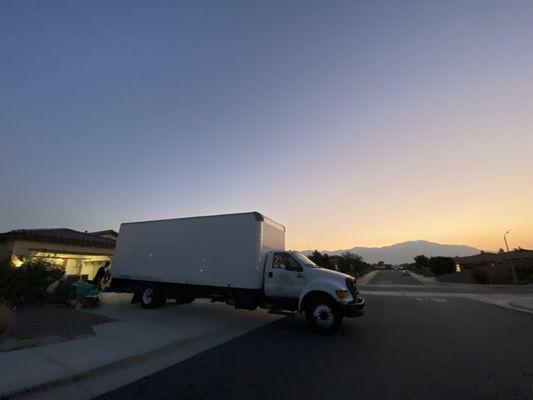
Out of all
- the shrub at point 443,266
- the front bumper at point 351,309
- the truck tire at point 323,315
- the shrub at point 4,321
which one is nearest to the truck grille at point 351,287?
the front bumper at point 351,309

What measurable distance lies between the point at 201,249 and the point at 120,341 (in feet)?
14.7

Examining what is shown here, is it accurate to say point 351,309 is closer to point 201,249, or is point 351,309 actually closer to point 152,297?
point 201,249

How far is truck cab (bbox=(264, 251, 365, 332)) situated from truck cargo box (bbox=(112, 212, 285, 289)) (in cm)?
56

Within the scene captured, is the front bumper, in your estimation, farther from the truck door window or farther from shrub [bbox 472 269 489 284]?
shrub [bbox 472 269 489 284]

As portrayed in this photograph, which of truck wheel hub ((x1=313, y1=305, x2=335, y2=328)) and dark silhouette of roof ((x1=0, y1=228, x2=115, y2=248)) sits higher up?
dark silhouette of roof ((x1=0, y1=228, x2=115, y2=248))

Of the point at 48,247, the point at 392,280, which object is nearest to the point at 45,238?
the point at 48,247

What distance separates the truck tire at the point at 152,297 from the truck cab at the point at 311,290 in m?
4.95

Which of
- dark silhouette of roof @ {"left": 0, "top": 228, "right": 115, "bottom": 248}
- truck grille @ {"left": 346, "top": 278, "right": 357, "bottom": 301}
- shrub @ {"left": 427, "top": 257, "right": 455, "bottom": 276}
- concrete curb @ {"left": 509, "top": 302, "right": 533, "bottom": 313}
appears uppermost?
shrub @ {"left": 427, "top": 257, "right": 455, "bottom": 276}

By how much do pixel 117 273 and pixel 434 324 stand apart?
13439 millimetres

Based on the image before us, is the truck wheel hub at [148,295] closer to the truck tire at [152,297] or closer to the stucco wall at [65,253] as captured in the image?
the truck tire at [152,297]

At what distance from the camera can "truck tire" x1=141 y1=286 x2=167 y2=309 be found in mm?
11883

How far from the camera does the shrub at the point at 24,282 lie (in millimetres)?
11307

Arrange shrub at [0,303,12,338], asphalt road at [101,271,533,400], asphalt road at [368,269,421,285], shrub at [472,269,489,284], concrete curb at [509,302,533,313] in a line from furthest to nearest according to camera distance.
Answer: asphalt road at [368,269,421,285] < shrub at [472,269,489,284] < concrete curb at [509,302,533,313] < shrub at [0,303,12,338] < asphalt road at [101,271,533,400]

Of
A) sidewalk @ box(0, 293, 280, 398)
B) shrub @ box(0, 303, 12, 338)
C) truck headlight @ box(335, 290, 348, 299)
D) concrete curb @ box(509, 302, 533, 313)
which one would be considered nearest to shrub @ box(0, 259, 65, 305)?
sidewalk @ box(0, 293, 280, 398)
